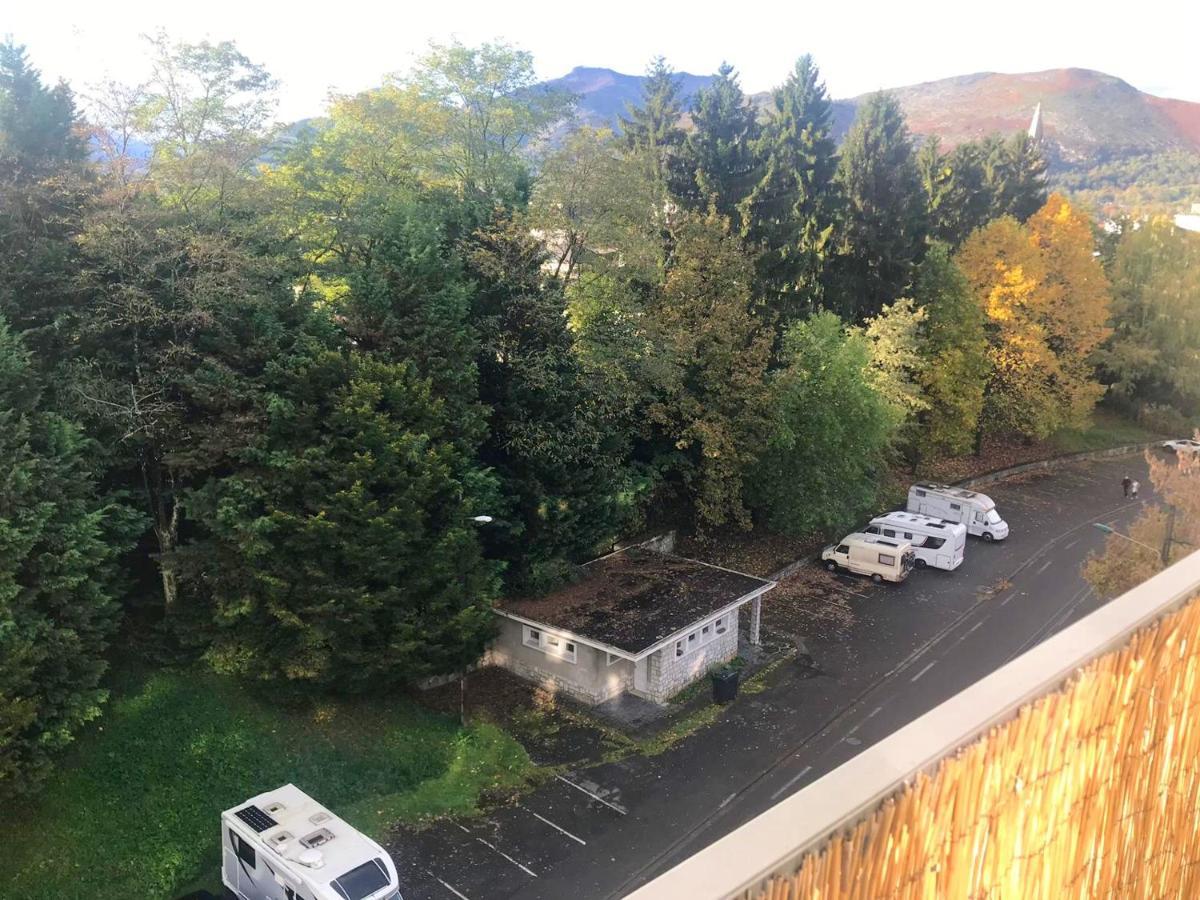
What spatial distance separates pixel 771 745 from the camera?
55.1 ft

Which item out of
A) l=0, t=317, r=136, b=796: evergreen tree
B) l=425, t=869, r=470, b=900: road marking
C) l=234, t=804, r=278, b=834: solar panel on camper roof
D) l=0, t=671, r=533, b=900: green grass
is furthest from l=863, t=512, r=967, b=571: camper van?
l=0, t=317, r=136, b=796: evergreen tree

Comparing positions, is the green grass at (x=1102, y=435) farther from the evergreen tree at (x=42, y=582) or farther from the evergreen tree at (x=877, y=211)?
the evergreen tree at (x=42, y=582)

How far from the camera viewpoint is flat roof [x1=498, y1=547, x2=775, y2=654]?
1784 cm

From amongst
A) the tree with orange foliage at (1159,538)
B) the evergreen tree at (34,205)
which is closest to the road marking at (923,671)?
the tree with orange foliage at (1159,538)

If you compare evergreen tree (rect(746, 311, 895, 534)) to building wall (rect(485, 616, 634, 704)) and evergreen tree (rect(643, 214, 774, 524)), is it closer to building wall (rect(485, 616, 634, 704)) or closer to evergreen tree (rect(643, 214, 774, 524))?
evergreen tree (rect(643, 214, 774, 524))

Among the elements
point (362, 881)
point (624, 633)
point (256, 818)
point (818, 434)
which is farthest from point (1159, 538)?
point (256, 818)

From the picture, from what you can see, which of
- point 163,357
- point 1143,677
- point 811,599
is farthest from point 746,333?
point 1143,677

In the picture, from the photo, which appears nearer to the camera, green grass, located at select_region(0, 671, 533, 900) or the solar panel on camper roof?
the solar panel on camper roof

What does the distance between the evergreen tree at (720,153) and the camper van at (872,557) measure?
424 inches

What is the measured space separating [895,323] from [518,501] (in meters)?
16.4

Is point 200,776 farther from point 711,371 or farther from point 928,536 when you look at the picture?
point 928,536

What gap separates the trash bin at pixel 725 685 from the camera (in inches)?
714

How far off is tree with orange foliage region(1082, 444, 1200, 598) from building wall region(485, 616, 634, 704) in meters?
10.0

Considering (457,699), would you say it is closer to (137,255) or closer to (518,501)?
(518,501)
